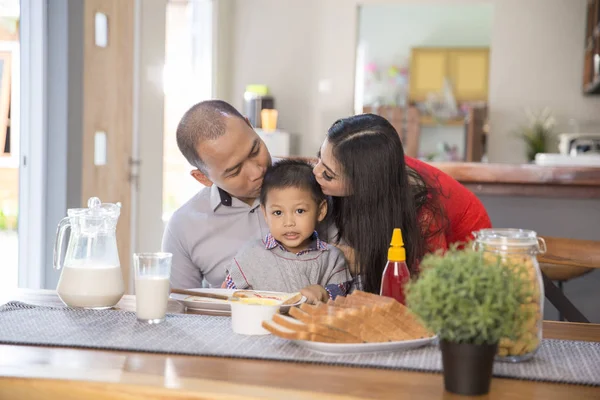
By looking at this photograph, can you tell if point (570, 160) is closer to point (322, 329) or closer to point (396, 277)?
point (396, 277)

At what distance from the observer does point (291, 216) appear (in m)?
1.88

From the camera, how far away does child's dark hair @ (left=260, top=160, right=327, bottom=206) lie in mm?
1925

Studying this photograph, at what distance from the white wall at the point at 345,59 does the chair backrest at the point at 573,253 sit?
17.4 feet

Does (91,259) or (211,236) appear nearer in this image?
(91,259)

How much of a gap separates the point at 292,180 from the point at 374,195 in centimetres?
23

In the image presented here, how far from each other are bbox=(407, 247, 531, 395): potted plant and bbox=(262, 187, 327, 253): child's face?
0.84 m

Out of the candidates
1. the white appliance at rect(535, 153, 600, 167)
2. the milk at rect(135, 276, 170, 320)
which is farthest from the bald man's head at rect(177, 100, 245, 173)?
the white appliance at rect(535, 153, 600, 167)

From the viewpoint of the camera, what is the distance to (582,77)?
23.4ft

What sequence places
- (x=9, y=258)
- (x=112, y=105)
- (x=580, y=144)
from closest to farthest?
(x=9, y=258)
(x=112, y=105)
(x=580, y=144)

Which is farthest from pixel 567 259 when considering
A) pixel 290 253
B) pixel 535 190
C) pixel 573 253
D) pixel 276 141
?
pixel 276 141

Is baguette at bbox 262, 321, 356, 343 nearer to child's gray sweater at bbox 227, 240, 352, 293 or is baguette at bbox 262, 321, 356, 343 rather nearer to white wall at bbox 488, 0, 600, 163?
child's gray sweater at bbox 227, 240, 352, 293

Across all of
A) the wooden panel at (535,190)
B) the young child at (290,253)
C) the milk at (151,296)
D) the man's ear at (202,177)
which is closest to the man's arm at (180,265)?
the man's ear at (202,177)

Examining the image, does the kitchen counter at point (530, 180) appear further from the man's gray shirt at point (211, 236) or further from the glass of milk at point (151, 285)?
the glass of milk at point (151, 285)

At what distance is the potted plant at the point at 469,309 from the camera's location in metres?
0.98
